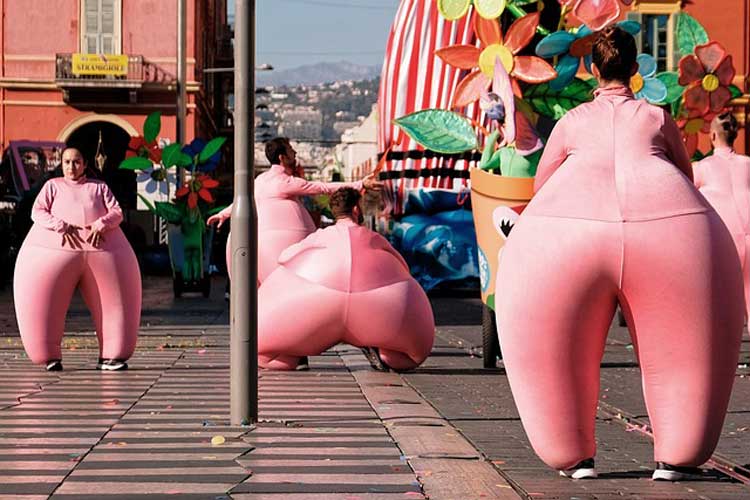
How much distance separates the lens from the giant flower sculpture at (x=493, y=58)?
12.3 meters

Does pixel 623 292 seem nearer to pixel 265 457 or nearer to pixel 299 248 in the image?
pixel 265 457

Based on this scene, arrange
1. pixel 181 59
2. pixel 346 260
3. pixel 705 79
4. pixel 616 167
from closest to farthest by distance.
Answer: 1. pixel 616 167
2. pixel 346 260
3. pixel 705 79
4. pixel 181 59

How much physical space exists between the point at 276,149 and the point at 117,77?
126 feet

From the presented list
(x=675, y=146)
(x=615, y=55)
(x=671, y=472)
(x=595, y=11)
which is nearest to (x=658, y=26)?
(x=595, y=11)

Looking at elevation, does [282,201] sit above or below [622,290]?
below

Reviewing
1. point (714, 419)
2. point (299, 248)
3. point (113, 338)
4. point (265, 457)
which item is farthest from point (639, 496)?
point (113, 338)

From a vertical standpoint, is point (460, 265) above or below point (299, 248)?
below

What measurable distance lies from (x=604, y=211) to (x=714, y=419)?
2.93 ft

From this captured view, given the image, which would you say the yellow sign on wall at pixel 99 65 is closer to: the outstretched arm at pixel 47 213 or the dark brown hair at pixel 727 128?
the outstretched arm at pixel 47 213

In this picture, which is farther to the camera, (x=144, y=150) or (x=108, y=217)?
(x=144, y=150)

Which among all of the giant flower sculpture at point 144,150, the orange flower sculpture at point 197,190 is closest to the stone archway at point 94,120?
the giant flower sculpture at point 144,150

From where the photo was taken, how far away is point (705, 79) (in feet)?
59.1

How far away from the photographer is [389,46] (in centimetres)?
3288

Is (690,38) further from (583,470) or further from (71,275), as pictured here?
(583,470)
